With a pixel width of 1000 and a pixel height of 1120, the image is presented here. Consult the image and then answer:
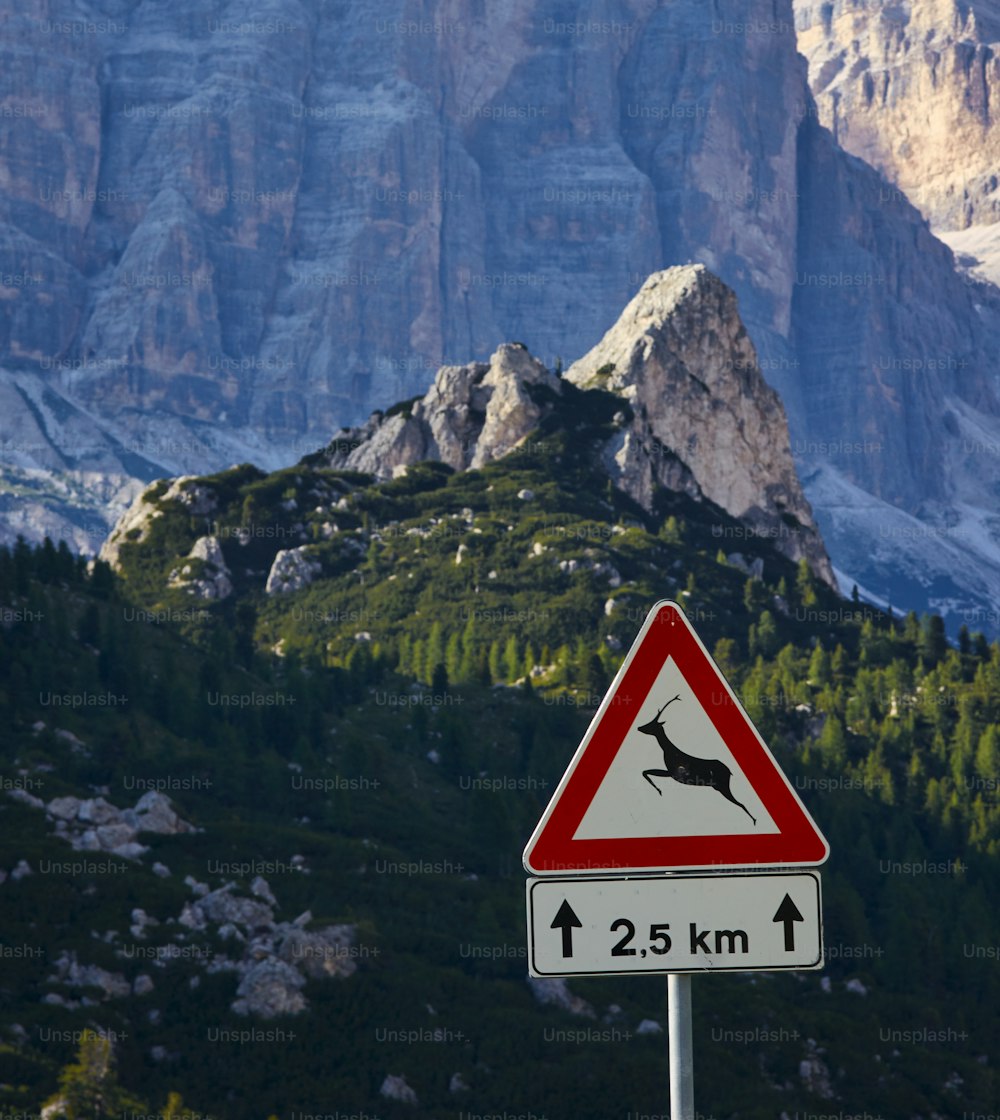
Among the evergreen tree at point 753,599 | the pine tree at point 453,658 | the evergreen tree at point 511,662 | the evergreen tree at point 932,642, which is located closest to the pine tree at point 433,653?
the pine tree at point 453,658

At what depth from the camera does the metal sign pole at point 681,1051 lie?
12633 mm

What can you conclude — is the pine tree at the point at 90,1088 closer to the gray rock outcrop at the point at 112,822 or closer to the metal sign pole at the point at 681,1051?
the gray rock outcrop at the point at 112,822

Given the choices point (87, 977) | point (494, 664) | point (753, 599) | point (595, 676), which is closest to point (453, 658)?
point (494, 664)

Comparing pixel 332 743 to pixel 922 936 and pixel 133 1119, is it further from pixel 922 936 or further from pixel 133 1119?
pixel 133 1119

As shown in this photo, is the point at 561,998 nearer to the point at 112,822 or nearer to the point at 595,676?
the point at 112,822

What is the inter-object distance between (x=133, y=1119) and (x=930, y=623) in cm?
12838

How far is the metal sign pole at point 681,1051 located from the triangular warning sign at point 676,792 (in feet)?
2.59

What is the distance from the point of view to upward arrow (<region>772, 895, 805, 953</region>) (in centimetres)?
1304

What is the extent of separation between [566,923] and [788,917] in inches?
55.5

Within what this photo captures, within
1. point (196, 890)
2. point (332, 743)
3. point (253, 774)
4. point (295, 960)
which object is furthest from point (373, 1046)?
point (332, 743)

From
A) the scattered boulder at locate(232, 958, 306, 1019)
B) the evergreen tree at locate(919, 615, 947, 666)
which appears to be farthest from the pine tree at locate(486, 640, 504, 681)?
the scattered boulder at locate(232, 958, 306, 1019)

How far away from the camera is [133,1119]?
7800cm

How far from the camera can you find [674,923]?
13.1 meters

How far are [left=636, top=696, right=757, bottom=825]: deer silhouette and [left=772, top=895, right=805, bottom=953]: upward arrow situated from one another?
0.55 meters
